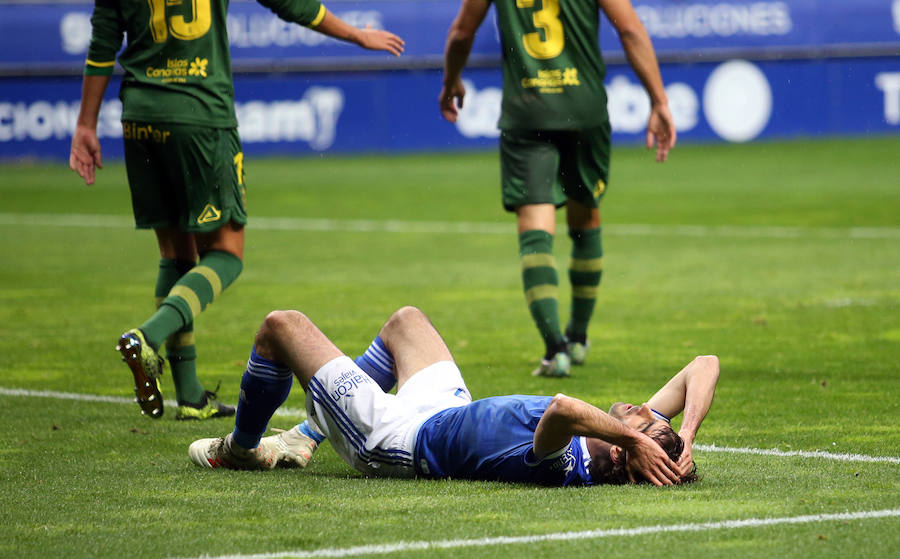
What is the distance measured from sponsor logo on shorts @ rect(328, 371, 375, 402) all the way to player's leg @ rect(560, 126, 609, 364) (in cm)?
342

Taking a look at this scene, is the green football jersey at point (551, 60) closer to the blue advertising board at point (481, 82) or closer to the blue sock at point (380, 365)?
the blue sock at point (380, 365)

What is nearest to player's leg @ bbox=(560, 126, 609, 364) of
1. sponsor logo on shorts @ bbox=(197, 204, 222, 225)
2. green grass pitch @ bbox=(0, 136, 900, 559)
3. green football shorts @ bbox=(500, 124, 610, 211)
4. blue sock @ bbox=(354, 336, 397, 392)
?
green football shorts @ bbox=(500, 124, 610, 211)

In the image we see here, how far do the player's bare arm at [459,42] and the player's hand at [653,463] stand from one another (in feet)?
12.3

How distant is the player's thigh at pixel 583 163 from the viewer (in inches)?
332

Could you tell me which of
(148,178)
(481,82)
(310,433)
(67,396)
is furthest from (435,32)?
(310,433)

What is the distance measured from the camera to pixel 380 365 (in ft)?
18.8

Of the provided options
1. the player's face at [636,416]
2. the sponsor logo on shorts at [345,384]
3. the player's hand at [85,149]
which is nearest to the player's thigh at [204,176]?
the player's hand at [85,149]

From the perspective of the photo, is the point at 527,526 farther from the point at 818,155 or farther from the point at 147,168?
the point at 818,155

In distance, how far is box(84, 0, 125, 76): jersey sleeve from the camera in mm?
6929

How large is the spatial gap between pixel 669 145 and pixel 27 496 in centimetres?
417

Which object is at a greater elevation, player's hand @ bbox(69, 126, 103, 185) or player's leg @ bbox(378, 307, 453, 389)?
player's hand @ bbox(69, 126, 103, 185)

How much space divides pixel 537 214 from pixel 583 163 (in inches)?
16.6

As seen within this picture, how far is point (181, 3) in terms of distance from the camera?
22.4ft

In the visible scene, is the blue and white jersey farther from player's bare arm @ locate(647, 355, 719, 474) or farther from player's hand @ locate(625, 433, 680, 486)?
player's bare arm @ locate(647, 355, 719, 474)
